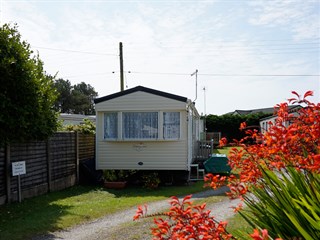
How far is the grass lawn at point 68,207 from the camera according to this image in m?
6.51

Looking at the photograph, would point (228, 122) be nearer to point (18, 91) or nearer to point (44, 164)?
point (44, 164)

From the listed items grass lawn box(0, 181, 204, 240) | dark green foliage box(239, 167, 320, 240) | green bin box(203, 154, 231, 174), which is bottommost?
grass lawn box(0, 181, 204, 240)

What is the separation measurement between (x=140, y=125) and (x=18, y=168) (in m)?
4.81

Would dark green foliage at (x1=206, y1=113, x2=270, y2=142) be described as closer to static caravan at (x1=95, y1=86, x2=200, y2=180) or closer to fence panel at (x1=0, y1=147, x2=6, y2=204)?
static caravan at (x1=95, y1=86, x2=200, y2=180)

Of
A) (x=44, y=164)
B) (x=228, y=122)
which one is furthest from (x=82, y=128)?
(x=228, y=122)

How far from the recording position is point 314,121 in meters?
2.42

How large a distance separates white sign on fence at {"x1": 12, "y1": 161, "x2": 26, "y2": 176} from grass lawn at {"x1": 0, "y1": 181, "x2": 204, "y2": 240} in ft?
2.38

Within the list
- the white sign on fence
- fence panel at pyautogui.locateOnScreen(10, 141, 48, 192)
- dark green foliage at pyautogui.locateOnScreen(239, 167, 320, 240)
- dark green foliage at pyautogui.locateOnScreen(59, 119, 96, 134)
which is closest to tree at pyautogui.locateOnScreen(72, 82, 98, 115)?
dark green foliage at pyautogui.locateOnScreen(59, 119, 96, 134)

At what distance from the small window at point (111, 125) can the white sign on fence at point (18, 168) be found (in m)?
4.21

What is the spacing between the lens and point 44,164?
10.2m

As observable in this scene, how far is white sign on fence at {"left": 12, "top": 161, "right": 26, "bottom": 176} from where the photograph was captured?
841cm

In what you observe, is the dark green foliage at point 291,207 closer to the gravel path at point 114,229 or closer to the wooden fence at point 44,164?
the gravel path at point 114,229

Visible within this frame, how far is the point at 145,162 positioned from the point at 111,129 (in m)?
1.69

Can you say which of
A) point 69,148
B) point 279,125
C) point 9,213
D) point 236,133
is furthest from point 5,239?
point 236,133
